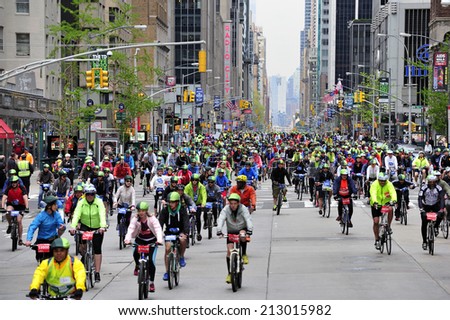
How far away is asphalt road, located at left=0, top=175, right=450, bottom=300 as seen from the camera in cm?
1666

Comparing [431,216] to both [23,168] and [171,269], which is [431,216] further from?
[23,168]

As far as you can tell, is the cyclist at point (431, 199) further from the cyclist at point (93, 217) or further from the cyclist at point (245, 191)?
the cyclist at point (93, 217)

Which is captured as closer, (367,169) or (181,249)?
(181,249)

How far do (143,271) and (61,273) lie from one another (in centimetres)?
388

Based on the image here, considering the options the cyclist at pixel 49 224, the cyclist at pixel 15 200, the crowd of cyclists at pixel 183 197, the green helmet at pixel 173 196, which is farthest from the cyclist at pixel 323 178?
the cyclist at pixel 49 224

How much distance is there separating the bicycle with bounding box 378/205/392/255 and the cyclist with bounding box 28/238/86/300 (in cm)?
1149

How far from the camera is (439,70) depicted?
7706 centimetres

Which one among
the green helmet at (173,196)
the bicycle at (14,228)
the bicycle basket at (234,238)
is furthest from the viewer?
the bicycle at (14,228)

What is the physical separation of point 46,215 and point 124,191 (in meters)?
6.20

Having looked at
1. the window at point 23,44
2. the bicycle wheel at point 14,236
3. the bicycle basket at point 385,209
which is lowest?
the bicycle wheel at point 14,236

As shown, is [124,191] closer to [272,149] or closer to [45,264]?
[45,264]

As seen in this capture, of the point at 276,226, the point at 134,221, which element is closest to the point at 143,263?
the point at 134,221

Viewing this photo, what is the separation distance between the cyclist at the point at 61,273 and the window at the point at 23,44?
5524 centimetres

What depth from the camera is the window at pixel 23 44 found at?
65.6 meters
